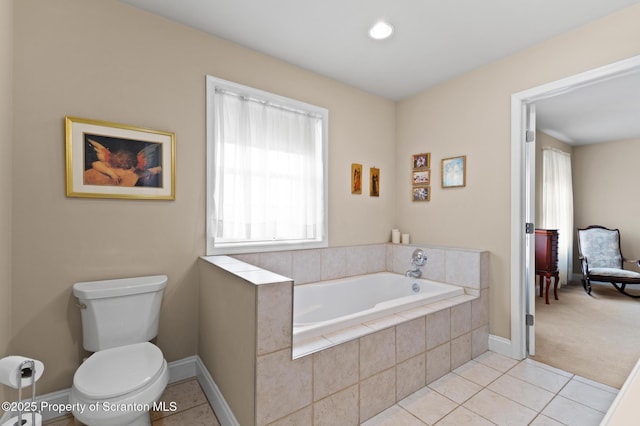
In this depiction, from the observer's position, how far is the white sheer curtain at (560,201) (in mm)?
4422

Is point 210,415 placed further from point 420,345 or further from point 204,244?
point 420,345

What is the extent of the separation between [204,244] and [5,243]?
3.42 feet

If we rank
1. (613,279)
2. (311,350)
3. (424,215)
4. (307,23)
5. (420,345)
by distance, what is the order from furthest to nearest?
(613,279)
(424,215)
(307,23)
(420,345)
(311,350)

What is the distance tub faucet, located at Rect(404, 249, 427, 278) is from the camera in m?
2.87

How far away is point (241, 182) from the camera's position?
2381mm

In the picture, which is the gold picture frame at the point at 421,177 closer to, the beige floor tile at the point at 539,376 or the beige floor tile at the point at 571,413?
the beige floor tile at the point at 539,376

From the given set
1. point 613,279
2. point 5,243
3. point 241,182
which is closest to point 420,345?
point 241,182

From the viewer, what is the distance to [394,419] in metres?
1.67

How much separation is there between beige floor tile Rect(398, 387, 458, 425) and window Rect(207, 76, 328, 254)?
4.76ft

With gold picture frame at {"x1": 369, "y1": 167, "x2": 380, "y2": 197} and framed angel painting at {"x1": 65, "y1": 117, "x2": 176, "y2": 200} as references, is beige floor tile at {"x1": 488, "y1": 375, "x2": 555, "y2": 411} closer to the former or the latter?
gold picture frame at {"x1": 369, "y1": 167, "x2": 380, "y2": 197}

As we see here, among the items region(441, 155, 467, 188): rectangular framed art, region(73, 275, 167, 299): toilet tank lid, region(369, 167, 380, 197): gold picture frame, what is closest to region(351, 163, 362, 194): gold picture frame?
region(369, 167, 380, 197): gold picture frame

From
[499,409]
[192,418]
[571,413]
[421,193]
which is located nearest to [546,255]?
[421,193]

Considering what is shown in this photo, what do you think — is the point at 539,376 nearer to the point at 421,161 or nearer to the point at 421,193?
the point at 421,193

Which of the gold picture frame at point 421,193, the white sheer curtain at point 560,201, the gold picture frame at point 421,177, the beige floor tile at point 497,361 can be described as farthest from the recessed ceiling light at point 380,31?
the white sheer curtain at point 560,201
